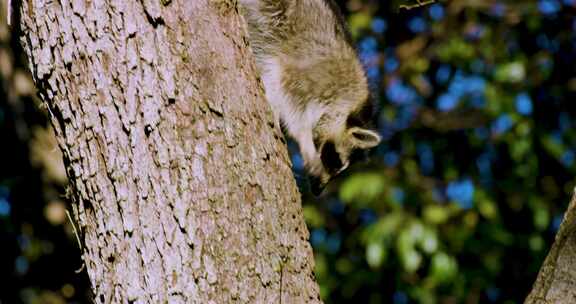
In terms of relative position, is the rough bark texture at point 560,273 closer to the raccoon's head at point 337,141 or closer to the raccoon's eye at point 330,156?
the raccoon's head at point 337,141

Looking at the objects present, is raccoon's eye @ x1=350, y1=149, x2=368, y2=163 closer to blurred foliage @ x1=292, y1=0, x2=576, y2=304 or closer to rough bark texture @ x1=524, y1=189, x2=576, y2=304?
blurred foliage @ x1=292, y1=0, x2=576, y2=304

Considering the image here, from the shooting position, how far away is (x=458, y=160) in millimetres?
6883

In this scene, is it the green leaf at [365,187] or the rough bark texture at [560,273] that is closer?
the rough bark texture at [560,273]

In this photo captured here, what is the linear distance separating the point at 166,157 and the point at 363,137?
8.50 ft

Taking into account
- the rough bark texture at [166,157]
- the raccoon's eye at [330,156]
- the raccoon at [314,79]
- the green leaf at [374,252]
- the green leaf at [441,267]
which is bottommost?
the green leaf at [441,267]

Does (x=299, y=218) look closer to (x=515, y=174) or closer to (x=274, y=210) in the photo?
(x=274, y=210)

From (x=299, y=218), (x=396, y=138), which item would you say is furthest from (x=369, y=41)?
(x=299, y=218)

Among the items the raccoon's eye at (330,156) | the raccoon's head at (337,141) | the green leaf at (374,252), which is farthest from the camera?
the green leaf at (374,252)

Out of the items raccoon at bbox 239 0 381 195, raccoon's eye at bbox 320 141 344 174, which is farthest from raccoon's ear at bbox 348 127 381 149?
raccoon's eye at bbox 320 141 344 174

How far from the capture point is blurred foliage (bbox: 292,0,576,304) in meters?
5.94

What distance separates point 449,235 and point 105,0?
12.1 feet

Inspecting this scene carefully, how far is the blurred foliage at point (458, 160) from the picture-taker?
5.94 metres

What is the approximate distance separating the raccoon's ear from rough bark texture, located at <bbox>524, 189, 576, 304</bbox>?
2.30 m

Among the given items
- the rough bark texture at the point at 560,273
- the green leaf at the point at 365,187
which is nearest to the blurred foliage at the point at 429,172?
the green leaf at the point at 365,187
